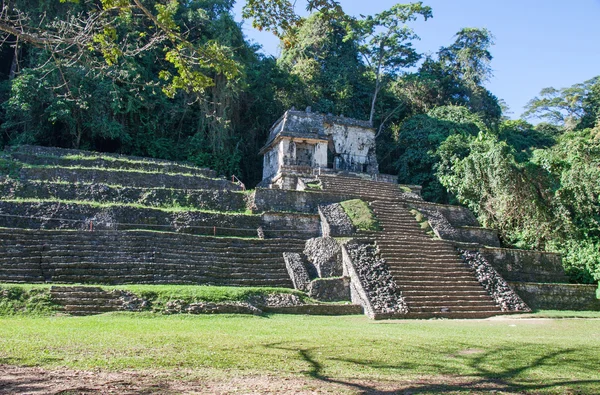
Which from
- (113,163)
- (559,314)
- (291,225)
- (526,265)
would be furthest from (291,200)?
(559,314)

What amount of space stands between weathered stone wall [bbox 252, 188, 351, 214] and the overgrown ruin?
4 cm

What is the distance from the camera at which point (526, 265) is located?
16.1 metres

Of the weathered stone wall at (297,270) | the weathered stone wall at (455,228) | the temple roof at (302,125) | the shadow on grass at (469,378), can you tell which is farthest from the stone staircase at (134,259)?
the temple roof at (302,125)

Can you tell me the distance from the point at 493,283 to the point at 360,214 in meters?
4.62

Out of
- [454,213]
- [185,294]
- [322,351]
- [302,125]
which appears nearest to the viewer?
[322,351]

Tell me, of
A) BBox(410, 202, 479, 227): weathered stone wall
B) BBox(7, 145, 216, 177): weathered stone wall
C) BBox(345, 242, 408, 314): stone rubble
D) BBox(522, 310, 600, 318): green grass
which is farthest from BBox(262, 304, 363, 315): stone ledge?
BBox(7, 145, 216, 177): weathered stone wall

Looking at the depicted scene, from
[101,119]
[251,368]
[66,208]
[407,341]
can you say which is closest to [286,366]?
[251,368]

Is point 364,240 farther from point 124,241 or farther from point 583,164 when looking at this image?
point 583,164

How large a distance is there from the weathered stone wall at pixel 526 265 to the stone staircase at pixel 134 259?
706 cm

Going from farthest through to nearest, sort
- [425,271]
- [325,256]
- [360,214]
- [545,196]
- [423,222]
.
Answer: [545,196]
[423,222]
[360,214]
[325,256]
[425,271]

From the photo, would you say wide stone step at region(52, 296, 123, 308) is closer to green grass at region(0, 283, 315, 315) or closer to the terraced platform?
green grass at region(0, 283, 315, 315)

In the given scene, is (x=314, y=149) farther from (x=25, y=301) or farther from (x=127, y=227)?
(x=25, y=301)

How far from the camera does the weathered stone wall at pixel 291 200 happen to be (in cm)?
1708

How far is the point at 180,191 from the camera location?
54.6ft
